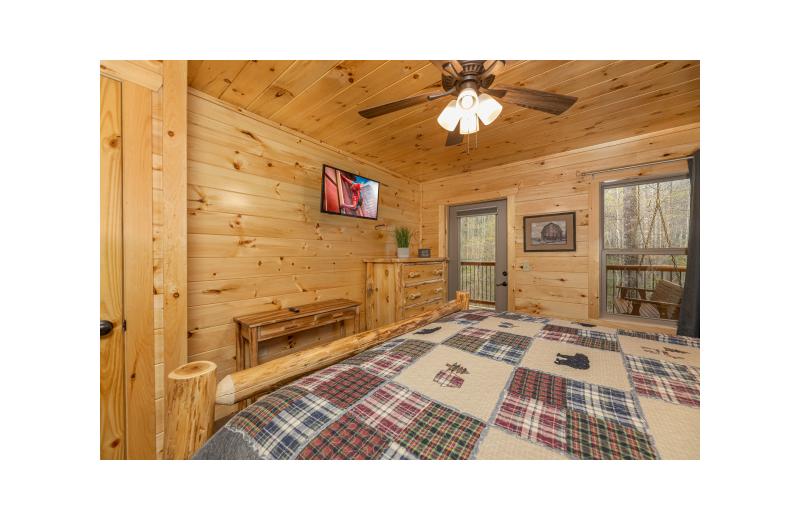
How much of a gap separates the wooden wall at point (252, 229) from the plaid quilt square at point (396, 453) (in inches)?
68.8

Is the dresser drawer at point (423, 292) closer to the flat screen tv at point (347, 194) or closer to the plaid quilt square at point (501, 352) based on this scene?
the flat screen tv at point (347, 194)

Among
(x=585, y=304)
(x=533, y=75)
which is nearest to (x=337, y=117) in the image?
(x=533, y=75)

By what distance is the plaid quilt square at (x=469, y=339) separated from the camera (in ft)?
3.92

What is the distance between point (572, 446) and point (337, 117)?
2.30 m

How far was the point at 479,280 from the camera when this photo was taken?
3.43m

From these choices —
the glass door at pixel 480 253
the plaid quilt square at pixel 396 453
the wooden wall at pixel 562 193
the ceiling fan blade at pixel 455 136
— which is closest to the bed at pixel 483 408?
the plaid quilt square at pixel 396 453

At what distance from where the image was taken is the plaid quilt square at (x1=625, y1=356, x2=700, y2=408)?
77 cm

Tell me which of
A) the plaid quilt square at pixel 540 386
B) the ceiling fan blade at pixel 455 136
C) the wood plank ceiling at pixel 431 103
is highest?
the wood plank ceiling at pixel 431 103

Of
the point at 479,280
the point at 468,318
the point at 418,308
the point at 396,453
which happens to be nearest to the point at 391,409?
the point at 396,453

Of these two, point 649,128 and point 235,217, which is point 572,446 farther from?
point 649,128

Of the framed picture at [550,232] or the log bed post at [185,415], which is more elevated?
the framed picture at [550,232]

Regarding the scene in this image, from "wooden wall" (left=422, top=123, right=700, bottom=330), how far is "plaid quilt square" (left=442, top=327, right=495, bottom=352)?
1834 mm

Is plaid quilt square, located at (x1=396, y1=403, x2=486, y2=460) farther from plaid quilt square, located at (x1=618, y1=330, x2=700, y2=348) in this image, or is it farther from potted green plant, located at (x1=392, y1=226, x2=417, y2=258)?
potted green plant, located at (x1=392, y1=226, x2=417, y2=258)

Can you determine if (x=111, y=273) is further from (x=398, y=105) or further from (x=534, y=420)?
(x=534, y=420)
